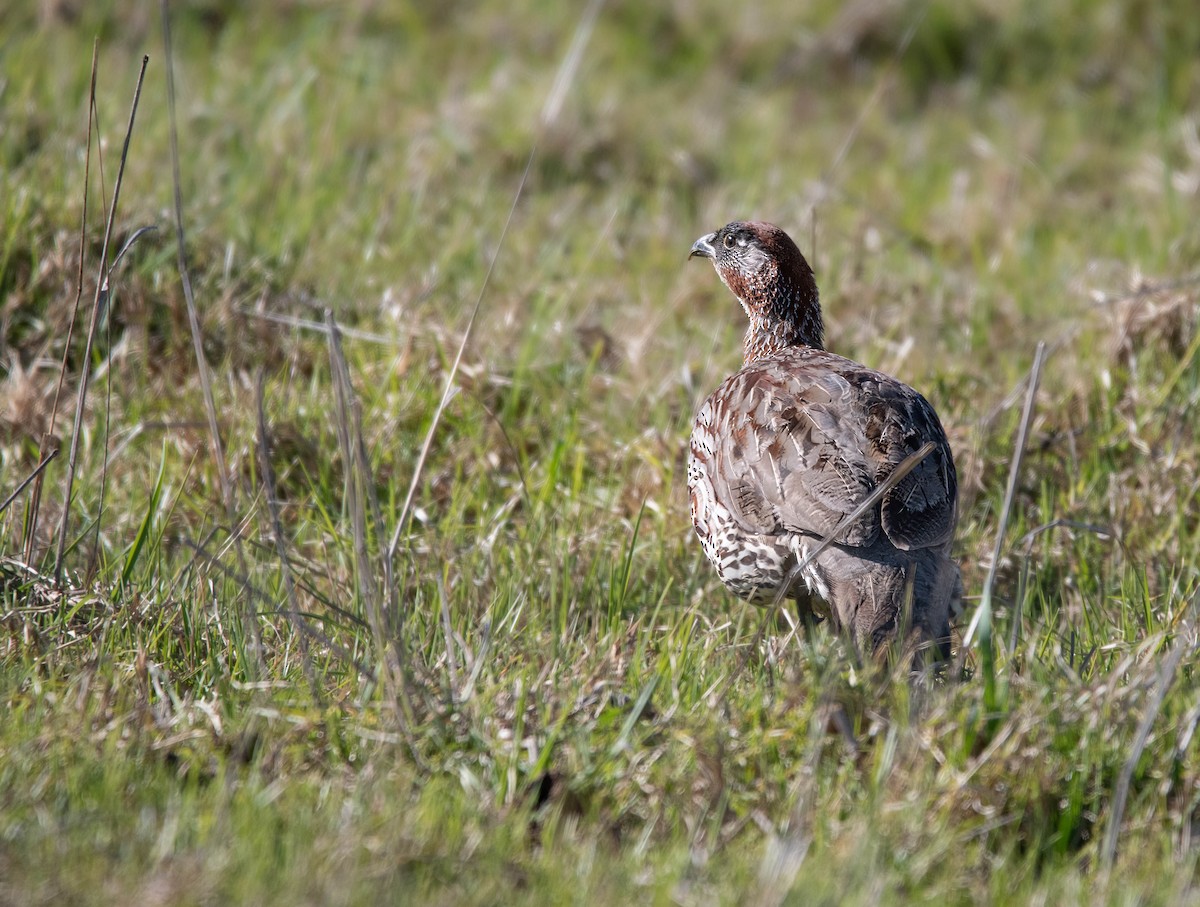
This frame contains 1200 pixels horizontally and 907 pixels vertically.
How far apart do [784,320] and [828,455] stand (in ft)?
3.84

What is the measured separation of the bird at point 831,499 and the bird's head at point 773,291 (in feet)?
1.49

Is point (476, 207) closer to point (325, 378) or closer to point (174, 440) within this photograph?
point (325, 378)

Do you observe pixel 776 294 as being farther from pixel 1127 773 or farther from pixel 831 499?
pixel 1127 773

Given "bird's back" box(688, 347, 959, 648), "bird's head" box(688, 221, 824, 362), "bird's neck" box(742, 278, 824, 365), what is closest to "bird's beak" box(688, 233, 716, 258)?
"bird's head" box(688, 221, 824, 362)

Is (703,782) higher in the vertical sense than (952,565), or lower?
lower

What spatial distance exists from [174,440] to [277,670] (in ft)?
5.22

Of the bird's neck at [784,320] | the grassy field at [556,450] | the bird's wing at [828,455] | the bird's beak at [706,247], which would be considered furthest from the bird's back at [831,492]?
the bird's beak at [706,247]

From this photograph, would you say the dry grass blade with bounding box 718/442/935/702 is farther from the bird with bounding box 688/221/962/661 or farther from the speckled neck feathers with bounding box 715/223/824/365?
the speckled neck feathers with bounding box 715/223/824/365

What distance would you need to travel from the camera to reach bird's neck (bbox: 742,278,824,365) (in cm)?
484

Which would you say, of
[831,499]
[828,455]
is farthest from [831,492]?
[828,455]

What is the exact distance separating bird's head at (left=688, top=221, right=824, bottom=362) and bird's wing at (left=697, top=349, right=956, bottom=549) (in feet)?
2.12

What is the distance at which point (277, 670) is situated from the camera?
349 centimetres

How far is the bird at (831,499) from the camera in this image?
3.58 metres

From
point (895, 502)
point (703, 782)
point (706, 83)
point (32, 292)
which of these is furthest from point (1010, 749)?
point (706, 83)
